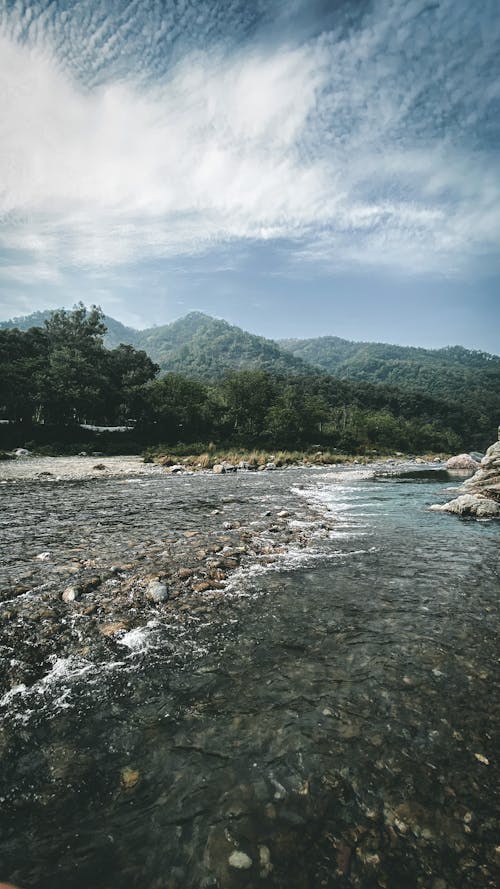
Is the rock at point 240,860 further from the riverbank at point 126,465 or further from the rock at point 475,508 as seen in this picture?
the riverbank at point 126,465

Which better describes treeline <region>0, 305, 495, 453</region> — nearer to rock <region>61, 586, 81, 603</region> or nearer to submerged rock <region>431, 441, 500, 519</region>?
submerged rock <region>431, 441, 500, 519</region>

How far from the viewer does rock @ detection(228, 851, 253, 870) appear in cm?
216

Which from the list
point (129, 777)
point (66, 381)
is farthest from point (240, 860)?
point (66, 381)

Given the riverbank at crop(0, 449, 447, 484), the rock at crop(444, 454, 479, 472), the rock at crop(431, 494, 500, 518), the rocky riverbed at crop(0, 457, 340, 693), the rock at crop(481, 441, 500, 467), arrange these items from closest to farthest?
the rocky riverbed at crop(0, 457, 340, 693)
the rock at crop(431, 494, 500, 518)
the rock at crop(481, 441, 500, 467)
the riverbank at crop(0, 449, 447, 484)
the rock at crop(444, 454, 479, 472)

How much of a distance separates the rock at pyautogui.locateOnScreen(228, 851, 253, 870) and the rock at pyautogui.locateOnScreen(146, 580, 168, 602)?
145 inches

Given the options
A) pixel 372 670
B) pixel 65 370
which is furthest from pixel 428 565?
pixel 65 370

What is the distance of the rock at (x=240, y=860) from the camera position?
7.09ft

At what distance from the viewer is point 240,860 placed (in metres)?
2.20

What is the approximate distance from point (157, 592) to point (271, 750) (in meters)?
3.20

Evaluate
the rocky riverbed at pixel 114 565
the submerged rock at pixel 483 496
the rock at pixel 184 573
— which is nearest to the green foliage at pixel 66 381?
the rocky riverbed at pixel 114 565

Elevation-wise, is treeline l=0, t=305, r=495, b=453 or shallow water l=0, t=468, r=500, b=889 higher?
treeline l=0, t=305, r=495, b=453

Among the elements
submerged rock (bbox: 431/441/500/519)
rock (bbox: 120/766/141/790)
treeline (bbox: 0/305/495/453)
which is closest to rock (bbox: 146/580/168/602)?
rock (bbox: 120/766/141/790)

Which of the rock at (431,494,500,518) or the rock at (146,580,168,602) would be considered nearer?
the rock at (146,580,168,602)

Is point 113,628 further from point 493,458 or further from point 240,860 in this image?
point 493,458
